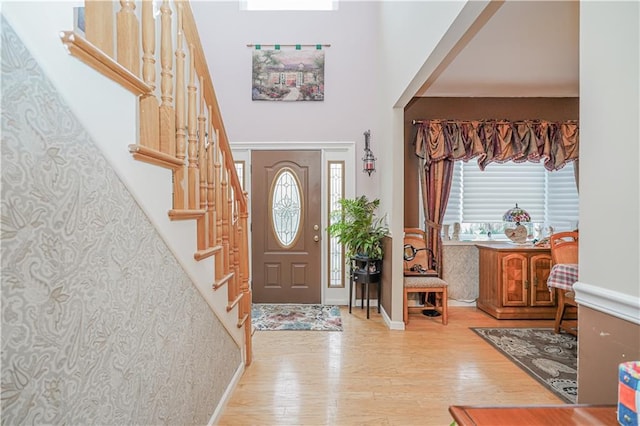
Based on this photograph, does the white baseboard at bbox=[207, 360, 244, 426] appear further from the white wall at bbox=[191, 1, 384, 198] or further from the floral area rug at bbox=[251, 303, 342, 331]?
the white wall at bbox=[191, 1, 384, 198]

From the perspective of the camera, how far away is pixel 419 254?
14.8 ft

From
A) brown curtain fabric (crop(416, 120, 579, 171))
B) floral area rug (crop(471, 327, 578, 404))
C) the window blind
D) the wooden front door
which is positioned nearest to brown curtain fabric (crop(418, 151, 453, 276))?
brown curtain fabric (crop(416, 120, 579, 171))

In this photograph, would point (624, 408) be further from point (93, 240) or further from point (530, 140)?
point (530, 140)

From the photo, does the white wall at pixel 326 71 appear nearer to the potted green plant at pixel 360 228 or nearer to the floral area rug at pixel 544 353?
the potted green plant at pixel 360 228

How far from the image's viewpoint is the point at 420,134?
15.2 ft

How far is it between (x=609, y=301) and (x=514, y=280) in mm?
3440

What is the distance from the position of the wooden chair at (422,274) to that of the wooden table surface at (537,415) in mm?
2952

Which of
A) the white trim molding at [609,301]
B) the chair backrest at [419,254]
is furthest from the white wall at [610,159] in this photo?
the chair backrest at [419,254]

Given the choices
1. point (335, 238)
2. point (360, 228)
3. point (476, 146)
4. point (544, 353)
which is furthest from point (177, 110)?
point (476, 146)

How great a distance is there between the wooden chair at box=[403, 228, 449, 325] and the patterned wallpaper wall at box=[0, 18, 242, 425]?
311cm

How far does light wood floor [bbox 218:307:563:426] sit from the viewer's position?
223 centimetres

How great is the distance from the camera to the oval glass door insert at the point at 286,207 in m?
4.97

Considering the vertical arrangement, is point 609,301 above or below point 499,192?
below

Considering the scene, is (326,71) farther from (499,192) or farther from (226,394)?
(226,394)
